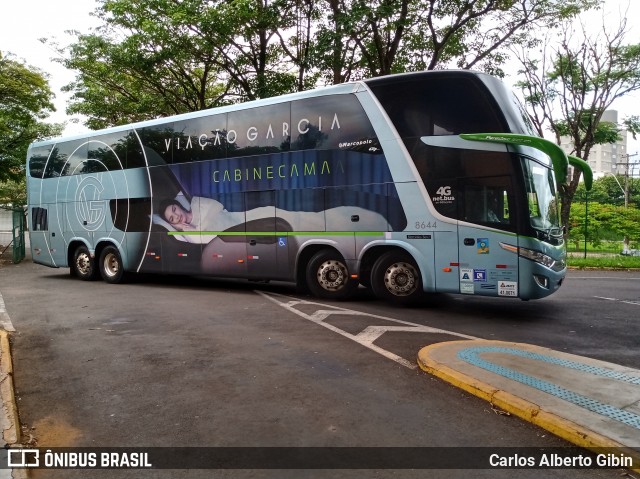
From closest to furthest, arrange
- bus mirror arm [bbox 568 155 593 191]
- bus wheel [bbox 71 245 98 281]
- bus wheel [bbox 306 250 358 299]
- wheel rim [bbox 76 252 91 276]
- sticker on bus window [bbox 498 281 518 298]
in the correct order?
sticker on bus window [bbox 498 281 518 298] → bus mirror arm [bbox 568 155 593 191] → bus wheel [bbox 306 250 358 299] → bus wheel [bbox 71 245 98 281] → wheel rim [bbox 76 252 91 276]

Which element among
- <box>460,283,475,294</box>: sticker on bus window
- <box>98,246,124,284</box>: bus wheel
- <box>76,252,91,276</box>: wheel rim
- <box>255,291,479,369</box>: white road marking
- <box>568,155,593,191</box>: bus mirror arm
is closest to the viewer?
<box>255,291,479,369</box>: white road marking

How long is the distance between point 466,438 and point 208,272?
9.20 m

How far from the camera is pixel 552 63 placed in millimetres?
20406

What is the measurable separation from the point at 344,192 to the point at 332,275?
5.88 feet

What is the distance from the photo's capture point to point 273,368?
5535 millimetres

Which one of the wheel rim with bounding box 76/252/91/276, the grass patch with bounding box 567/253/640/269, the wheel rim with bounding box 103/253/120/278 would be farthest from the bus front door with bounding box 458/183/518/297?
the grass patch with bounding box 567/253/640/269

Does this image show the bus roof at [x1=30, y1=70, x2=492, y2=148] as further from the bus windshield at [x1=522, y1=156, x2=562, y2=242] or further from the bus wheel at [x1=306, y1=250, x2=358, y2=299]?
the bus wheel at [x1=306, y1=250, x2=358, y2=299]

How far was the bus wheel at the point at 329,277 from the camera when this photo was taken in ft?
32.9

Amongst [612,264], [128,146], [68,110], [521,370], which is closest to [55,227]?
[128,146]

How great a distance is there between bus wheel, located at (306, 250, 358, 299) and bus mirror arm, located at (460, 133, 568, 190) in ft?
11.7

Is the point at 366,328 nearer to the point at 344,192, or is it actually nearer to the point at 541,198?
the point at 344,192

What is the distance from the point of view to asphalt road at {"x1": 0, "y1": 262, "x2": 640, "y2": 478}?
3.82m

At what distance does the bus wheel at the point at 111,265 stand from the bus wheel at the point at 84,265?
0.94 ft

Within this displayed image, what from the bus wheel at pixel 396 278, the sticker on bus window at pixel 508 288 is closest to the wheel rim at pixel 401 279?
the bus wheel at pixel 396 278
